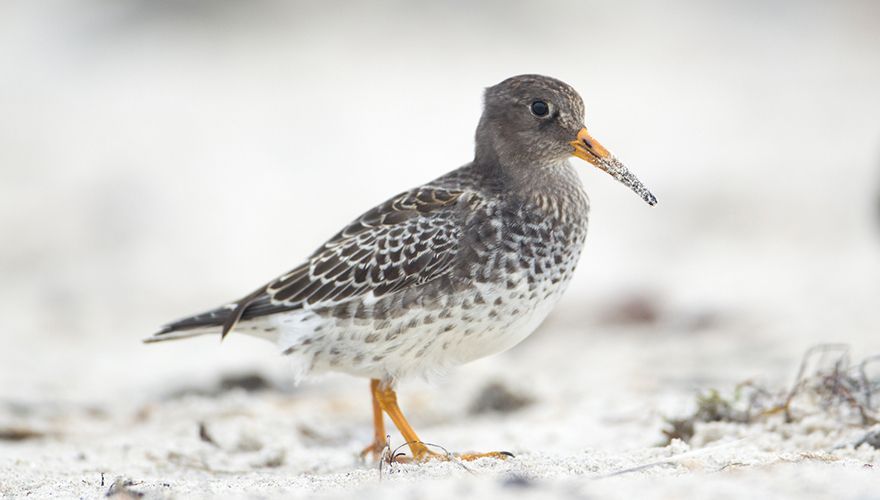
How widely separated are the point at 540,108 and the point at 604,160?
0.46 metres

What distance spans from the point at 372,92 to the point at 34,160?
4.97m

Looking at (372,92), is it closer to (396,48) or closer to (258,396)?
Result: (396,48)

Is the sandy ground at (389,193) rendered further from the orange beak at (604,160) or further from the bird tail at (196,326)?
the orange beak at (604,160)

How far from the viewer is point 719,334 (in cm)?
952

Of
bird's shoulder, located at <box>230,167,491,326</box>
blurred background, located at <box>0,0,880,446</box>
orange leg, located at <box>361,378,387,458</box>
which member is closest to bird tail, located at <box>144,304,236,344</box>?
bird's shoulder, located at <box>230,167,491,326</box>

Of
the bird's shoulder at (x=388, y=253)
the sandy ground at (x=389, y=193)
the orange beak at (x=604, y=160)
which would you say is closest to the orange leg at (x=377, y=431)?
the sandy ground at (x=389, y=193)

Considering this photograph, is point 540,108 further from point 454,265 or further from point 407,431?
point 407,431

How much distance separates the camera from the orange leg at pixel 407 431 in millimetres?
5871

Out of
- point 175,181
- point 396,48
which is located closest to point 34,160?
point 175,181

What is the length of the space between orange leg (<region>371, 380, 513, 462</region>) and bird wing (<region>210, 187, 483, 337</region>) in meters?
0.59

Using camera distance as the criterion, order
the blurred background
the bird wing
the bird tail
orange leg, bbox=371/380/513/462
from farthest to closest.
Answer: the blurred background, the bird tail, the bird wing, orange leg, bbox=371/380/513/462

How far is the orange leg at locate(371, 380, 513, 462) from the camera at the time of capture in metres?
5.87

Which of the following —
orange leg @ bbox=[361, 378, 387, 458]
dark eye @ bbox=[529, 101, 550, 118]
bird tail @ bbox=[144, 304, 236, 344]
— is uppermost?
dark eye @ bbox=[529, 101, 550, 118]

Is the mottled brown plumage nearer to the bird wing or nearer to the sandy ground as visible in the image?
the bird wing
